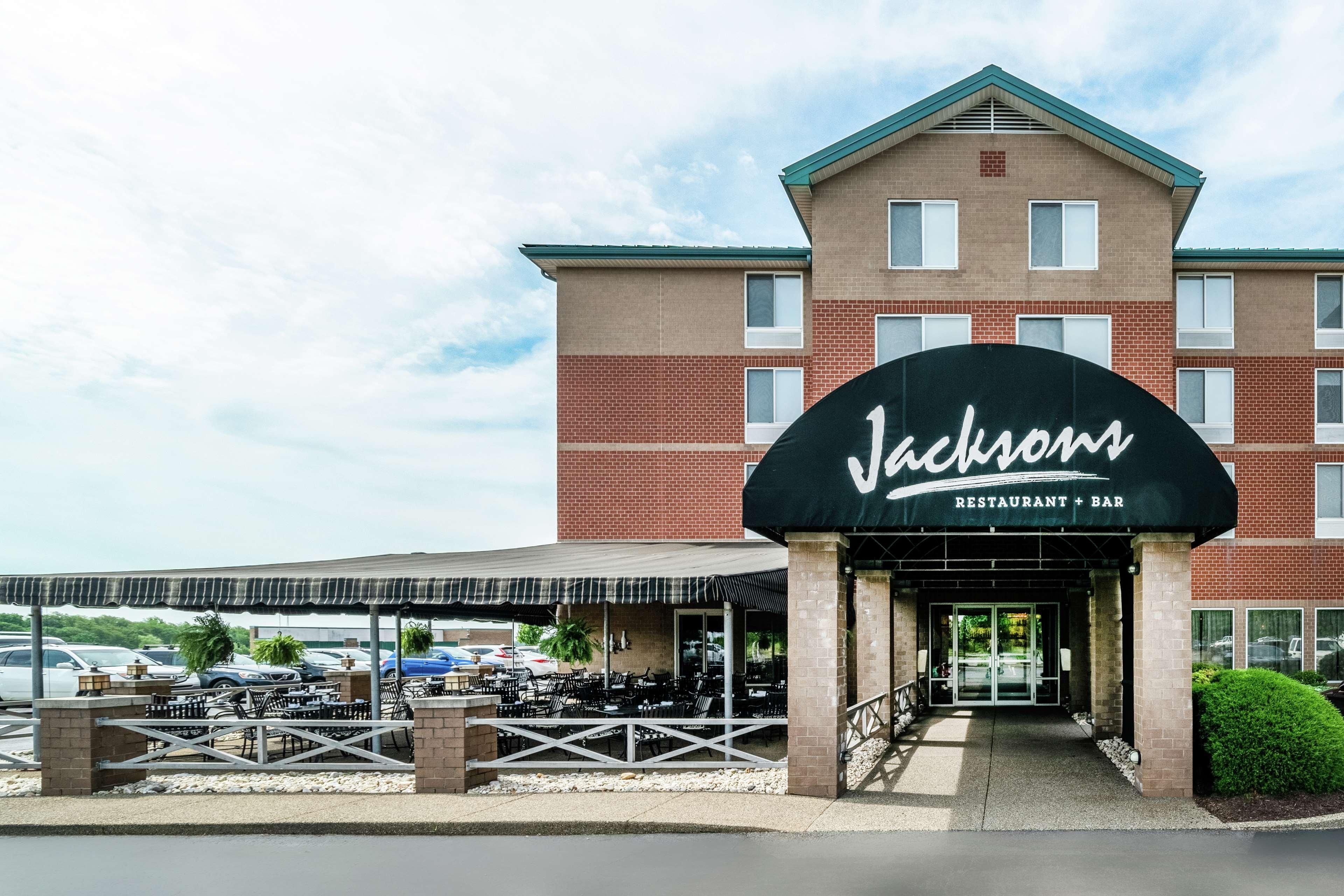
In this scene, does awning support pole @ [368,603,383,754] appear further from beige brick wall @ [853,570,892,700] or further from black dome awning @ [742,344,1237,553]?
beige brick wall @ [853,570,892,700]

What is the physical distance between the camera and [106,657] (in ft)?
94.9

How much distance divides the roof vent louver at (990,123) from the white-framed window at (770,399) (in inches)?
262

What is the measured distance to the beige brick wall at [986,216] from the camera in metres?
25.9

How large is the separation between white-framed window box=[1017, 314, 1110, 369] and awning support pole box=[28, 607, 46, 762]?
1996cm

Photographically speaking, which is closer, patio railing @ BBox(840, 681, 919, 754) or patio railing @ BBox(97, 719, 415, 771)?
patio railing @ BBox(97, 719, 415, 771)

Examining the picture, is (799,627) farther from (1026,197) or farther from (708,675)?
(1026,197)

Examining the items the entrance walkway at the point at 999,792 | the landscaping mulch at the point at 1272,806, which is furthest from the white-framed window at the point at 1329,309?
the landscaping mulch at the point at 1272,806

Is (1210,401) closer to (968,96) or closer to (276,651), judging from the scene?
(968,96)

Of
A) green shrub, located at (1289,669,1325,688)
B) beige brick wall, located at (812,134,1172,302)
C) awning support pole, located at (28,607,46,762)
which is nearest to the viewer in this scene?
awning support pole, located at (28,607,46,762)

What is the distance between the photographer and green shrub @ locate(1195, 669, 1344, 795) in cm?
1248

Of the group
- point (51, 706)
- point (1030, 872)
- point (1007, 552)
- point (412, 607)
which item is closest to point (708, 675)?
point (412, 607)

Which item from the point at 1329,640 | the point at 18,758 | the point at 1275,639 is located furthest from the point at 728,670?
the point at 1329,640

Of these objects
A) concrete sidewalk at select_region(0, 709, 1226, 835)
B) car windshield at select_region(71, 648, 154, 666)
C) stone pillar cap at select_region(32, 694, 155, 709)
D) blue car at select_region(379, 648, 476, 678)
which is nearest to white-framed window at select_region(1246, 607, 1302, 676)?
concrete sidewalk at select_region(0, 709, 1226, 835)

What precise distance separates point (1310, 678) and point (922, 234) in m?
13.3
